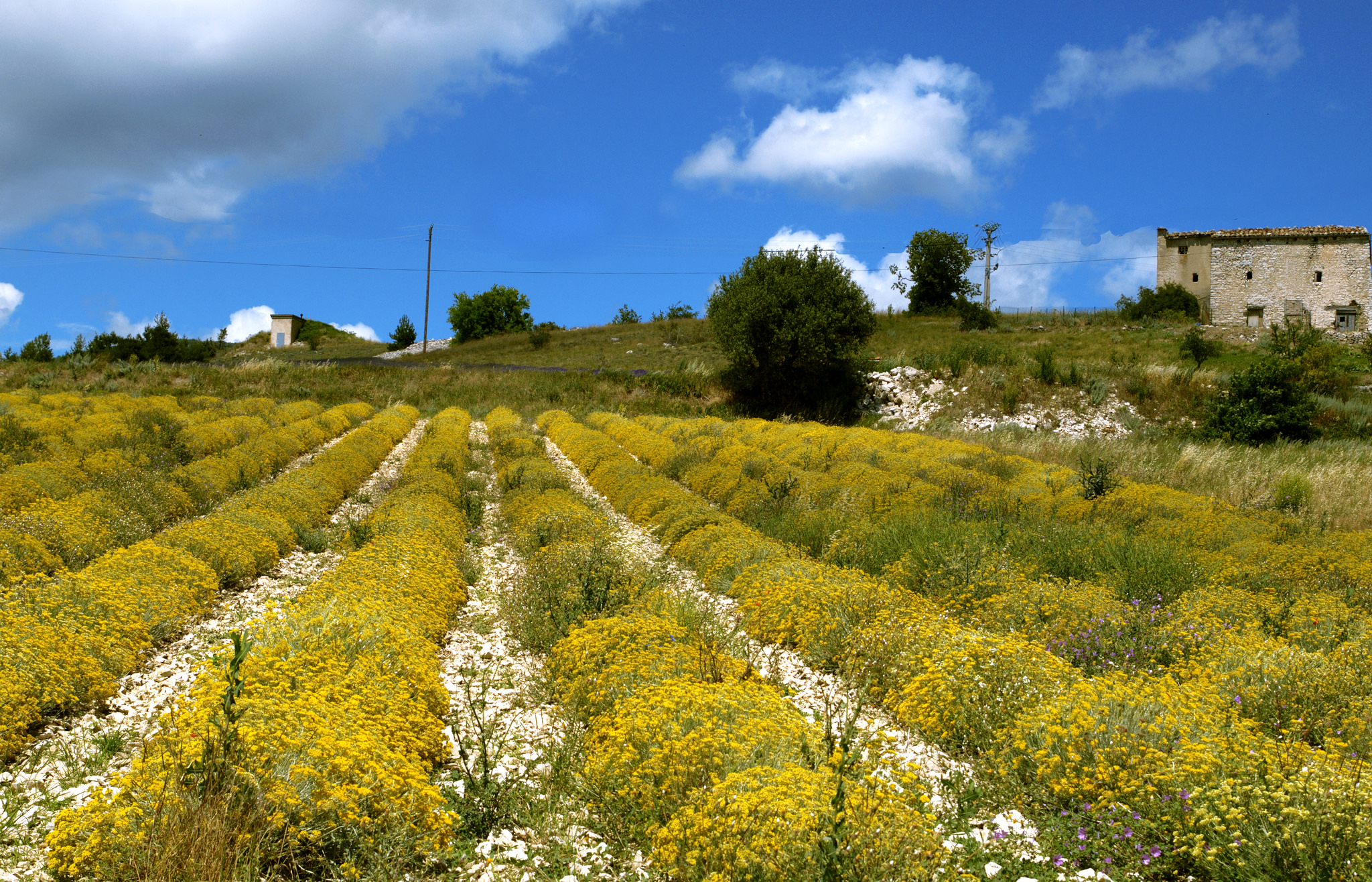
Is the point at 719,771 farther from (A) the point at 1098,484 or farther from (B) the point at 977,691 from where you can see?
(A) the point at 1098,484

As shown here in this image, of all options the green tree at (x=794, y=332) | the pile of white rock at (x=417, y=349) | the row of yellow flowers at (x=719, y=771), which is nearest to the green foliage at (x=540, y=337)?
the pile of white rock at (x=417, y=349)

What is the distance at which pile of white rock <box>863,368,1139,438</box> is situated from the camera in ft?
93.5

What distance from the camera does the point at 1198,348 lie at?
35344mm

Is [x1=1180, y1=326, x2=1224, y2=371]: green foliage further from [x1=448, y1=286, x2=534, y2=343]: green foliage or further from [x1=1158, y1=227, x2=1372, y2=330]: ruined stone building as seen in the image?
[x1=448, y1=286, x2=534, y2=343]: green foliage

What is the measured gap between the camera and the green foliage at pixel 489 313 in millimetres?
86688

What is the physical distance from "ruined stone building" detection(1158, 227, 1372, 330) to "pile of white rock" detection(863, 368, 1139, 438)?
31.5 m

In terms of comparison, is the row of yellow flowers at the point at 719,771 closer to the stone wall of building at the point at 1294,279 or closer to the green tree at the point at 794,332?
the green tree at the point at 794,332

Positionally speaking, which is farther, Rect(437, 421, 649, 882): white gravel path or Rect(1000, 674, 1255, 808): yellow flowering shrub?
Rect(1000, 674, 1255, 808): yellow flowering shrub

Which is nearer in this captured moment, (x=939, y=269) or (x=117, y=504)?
(x=117, y=504)

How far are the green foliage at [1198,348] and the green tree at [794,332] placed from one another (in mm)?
14960

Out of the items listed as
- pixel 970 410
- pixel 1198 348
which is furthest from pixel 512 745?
pixel 1198 348

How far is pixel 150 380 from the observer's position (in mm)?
35938

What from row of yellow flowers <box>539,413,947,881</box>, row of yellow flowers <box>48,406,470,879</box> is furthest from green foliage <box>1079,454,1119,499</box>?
row of yellow flowers <box>48,406,470,879</box>

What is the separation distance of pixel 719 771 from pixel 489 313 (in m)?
87.2
